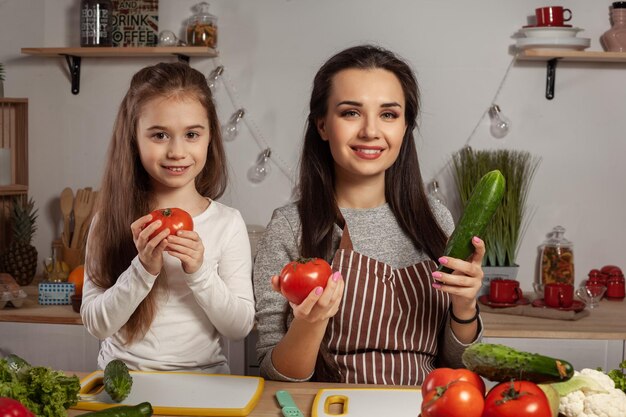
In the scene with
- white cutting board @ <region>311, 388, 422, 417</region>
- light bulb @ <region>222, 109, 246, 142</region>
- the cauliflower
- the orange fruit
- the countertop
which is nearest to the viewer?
the cauliflower

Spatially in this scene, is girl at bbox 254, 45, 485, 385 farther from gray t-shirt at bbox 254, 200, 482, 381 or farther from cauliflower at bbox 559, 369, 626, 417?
cauliflower at bbox 559, 369, 626, 417

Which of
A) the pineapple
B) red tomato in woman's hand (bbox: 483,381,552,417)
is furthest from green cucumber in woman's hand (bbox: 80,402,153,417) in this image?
the pineapple

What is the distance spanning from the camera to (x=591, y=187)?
3.10 m

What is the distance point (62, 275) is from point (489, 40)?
5.84 feet

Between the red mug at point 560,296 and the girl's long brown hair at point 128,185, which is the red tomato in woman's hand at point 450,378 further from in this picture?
the red mug at point 560,296

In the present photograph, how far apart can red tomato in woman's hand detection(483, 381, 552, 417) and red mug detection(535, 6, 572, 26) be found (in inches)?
86.6

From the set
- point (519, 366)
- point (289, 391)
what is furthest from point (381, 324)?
point (519, 366)

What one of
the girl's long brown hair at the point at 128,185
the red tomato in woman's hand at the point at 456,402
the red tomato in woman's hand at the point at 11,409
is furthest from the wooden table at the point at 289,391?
the red tomato in woman's hand at the point at 456,402

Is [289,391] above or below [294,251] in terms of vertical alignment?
below

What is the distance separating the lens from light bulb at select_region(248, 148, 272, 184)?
3.14 metres

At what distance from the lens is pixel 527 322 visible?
258 cm

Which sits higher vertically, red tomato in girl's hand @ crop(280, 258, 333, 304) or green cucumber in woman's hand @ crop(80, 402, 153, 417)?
red tomato in girl's hand @ crop(280, 258, 333, 304)

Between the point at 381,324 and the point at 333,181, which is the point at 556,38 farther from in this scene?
the point at 381,324

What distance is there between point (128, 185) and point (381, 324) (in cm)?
60
